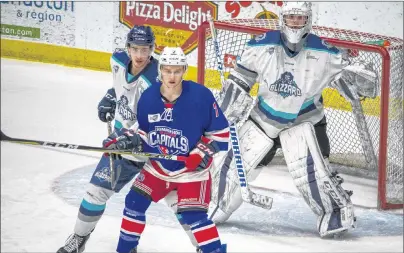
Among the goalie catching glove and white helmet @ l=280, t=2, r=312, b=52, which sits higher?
white helmet @ l=280, t=2, r=312, b=52

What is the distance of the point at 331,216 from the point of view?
499 cm

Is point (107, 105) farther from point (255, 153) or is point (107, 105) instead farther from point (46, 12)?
point (46, 12)

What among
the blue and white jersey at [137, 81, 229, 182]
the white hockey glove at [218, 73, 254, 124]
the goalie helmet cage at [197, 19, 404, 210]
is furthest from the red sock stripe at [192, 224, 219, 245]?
the goalie helmet cage at [197, 19, 404, 210]

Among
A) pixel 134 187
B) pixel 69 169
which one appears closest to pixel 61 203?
pixel 69 169

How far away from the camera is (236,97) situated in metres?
4.96

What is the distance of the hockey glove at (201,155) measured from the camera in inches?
159

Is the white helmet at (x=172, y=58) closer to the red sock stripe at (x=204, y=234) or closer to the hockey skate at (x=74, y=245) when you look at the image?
the red sock stripe at (x=204, y=234)

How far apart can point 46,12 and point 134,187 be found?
4.08 meters

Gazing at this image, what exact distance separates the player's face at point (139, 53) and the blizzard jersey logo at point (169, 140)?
1.39ft

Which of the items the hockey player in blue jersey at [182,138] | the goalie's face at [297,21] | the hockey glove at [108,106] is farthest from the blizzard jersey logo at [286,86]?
the hockey player in blue jersey at [182,138]

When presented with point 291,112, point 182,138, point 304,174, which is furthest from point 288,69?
point 182,138

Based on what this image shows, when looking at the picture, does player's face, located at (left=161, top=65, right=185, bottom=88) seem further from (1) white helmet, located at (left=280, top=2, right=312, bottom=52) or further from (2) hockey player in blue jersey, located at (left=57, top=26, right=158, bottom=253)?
(1) white helmet, located at (left=280, top=2, right=312, bottom=52)

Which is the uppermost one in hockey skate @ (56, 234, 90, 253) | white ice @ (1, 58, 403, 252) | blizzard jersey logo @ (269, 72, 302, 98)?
blizzard jersey logo @ (269, 72, 302, 98)

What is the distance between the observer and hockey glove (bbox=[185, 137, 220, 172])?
13.2 ft
